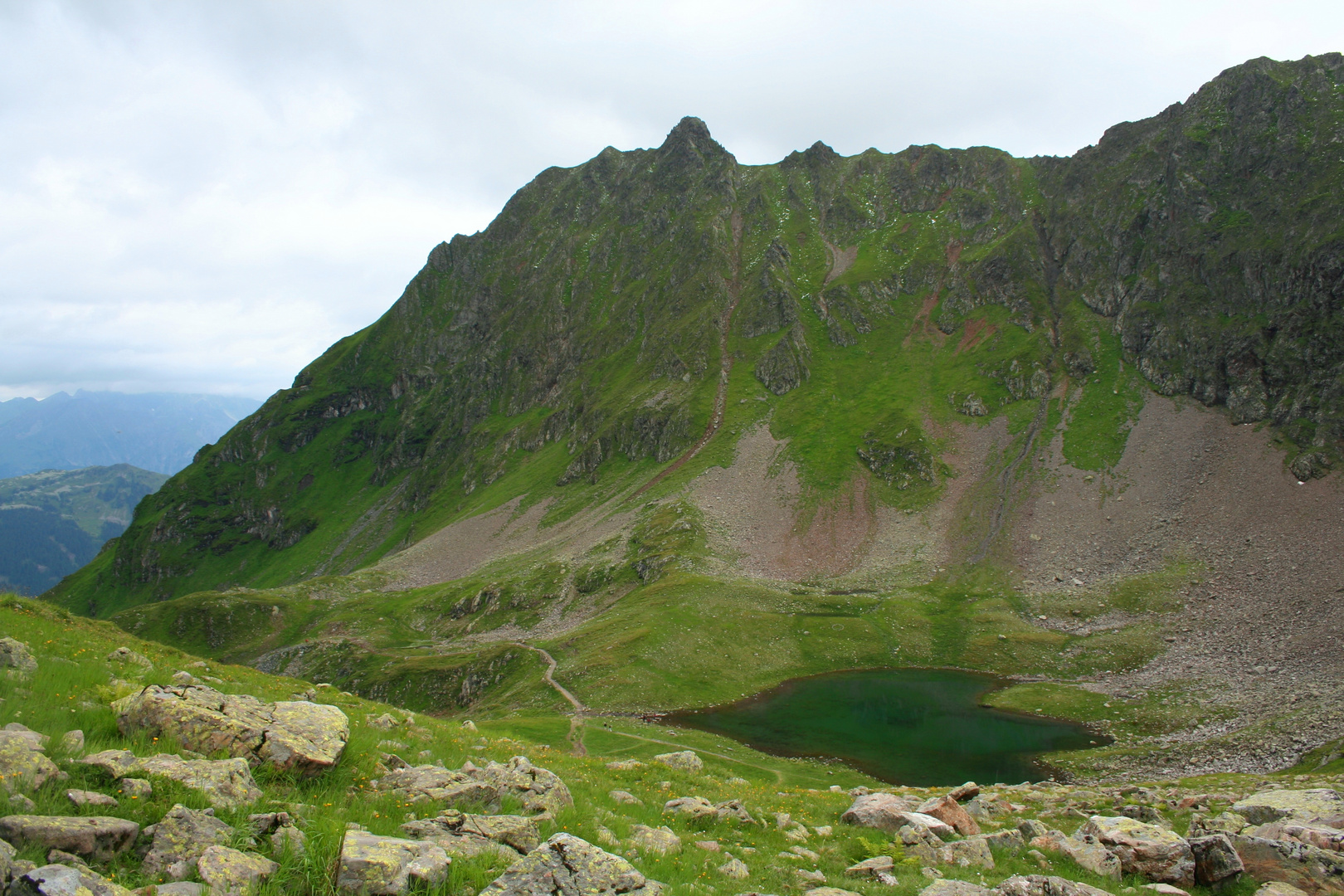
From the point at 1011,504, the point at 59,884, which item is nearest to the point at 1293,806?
the point at 59,884

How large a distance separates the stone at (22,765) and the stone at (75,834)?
976mm

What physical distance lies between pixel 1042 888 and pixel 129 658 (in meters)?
26.4

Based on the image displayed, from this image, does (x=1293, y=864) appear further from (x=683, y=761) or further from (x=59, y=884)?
(x=59, y=884)

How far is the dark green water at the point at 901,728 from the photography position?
5516 centimetres

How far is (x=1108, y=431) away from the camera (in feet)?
440

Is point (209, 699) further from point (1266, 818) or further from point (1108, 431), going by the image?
point (1108, 431)

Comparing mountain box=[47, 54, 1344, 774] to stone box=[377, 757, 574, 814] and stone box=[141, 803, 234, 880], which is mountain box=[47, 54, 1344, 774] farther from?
stone box=[141, 803, 234, 880]

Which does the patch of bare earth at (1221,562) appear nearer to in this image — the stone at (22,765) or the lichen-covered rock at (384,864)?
the lichen-covered rock at (384,864)

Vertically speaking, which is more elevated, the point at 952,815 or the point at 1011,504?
the point at 1011,504

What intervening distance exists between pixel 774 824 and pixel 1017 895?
914cm

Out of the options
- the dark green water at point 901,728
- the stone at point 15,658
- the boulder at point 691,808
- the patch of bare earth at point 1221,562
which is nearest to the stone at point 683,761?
the boulder at point 691,808

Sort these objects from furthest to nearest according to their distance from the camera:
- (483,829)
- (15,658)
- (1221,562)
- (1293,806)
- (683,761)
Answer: (1221,562) → (683,761) → (1293,806) → (15,658) → (483,829)

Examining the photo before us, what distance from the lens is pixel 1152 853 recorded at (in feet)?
54.6

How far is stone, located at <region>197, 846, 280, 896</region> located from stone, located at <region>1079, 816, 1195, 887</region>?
1977cm
